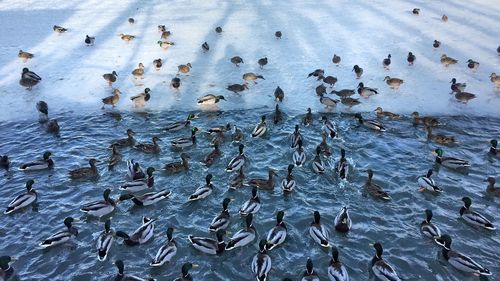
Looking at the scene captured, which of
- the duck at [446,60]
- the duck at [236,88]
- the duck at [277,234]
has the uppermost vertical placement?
the duck at [446,60]

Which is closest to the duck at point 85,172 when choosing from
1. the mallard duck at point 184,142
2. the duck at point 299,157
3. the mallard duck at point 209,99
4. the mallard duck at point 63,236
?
the mallard duck at point 63,236

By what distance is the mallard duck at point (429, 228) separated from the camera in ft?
29.2

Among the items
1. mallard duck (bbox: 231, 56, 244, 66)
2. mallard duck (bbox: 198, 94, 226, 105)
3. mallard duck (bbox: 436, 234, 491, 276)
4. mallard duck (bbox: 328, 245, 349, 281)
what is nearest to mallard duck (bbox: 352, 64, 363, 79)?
mallard duck (bbox: 231, 56, 244, 66)

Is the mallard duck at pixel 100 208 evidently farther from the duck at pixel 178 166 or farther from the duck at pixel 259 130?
the duck at pixel 259 130

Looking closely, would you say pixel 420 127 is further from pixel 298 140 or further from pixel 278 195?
pixel 278 195

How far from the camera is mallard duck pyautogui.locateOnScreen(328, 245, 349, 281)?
7.79 metres

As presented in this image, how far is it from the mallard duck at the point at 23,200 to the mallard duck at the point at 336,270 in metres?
6.57

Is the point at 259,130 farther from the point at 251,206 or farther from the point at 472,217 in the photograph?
the point at 472,217

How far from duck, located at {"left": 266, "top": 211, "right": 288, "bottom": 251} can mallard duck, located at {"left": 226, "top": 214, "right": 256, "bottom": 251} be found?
35 cm

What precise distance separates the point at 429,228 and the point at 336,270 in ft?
7.87

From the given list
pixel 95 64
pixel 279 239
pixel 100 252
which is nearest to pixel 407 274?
pixel 279 239

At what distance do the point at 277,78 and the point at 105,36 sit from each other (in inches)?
335

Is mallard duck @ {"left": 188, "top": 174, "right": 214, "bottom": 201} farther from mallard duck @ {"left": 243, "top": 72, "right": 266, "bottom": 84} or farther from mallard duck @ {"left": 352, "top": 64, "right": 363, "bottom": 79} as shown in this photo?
mallard duck @ {"left": 352, "top": 64, "right": 363, "bottom": 79}

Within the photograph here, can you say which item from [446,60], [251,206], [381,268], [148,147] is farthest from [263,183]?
[446,60]
